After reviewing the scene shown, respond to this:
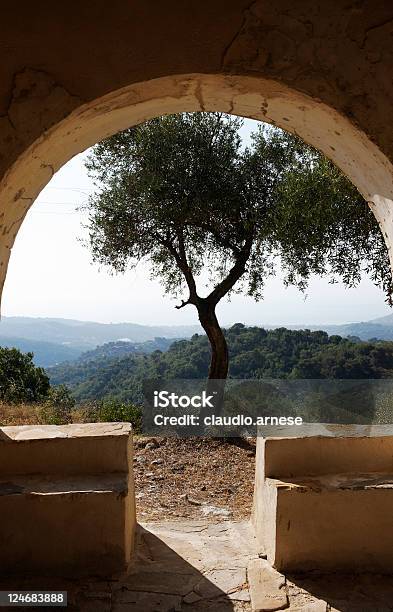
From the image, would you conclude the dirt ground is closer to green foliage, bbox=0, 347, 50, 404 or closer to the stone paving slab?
the stone paving slab

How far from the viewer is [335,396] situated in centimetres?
916

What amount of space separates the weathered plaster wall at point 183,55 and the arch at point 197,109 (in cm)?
3

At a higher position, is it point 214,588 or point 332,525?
point 332,525

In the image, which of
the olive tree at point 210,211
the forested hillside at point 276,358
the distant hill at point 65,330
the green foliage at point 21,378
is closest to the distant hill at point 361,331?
the forested hillside at point 276,358

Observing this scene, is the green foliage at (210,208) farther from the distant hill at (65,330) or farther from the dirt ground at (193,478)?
the distant hill at (65,330)

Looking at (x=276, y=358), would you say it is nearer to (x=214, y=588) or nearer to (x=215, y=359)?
(x=215, y=359)

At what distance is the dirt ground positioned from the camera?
15.9 ft

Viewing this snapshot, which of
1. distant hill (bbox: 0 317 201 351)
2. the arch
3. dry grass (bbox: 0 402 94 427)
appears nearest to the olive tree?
dry grass (bbox: 0 402 94 427)

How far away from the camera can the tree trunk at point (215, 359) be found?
354 inches

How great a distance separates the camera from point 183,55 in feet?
7.45

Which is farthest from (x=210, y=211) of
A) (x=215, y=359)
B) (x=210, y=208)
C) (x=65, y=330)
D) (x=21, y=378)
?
(x=65, y=330)

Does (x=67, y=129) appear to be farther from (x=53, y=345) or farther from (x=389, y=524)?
(x=53, y=345)

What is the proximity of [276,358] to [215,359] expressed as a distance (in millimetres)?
2484

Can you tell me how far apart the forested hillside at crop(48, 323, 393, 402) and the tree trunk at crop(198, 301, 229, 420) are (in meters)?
1.23
